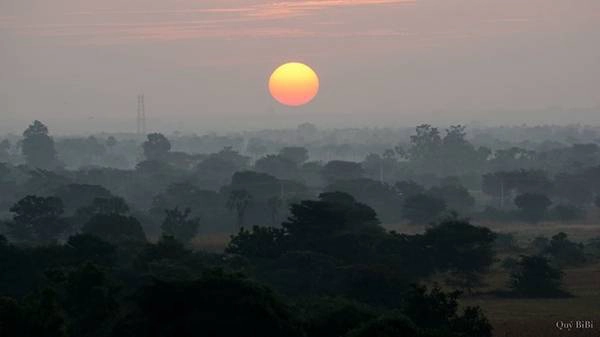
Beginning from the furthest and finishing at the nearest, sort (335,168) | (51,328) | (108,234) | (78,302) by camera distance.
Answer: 1. (335,168)
2. (108,234)
3. (78,302)
4. (51,328)

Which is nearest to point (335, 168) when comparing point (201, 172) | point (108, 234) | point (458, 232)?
point (201, 172)

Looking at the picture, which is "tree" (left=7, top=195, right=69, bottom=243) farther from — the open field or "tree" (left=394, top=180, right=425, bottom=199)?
"tree" (left=394, top=180, right=425, bottom=199)

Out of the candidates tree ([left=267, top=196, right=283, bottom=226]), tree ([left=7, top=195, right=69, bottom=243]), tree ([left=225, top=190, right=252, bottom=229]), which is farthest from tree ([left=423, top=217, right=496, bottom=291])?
tree ([left=267, top=196, right=283, bottom=226])

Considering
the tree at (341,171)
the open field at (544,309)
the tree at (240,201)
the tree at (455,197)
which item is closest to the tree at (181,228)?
the tree at (240,201)

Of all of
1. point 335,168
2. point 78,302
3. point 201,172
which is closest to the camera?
point 78,302

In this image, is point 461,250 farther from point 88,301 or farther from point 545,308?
point 88,301

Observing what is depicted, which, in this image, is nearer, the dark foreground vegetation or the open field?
the dark foreground vegetation

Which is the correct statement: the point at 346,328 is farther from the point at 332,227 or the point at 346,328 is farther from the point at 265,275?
the point at 332,227
